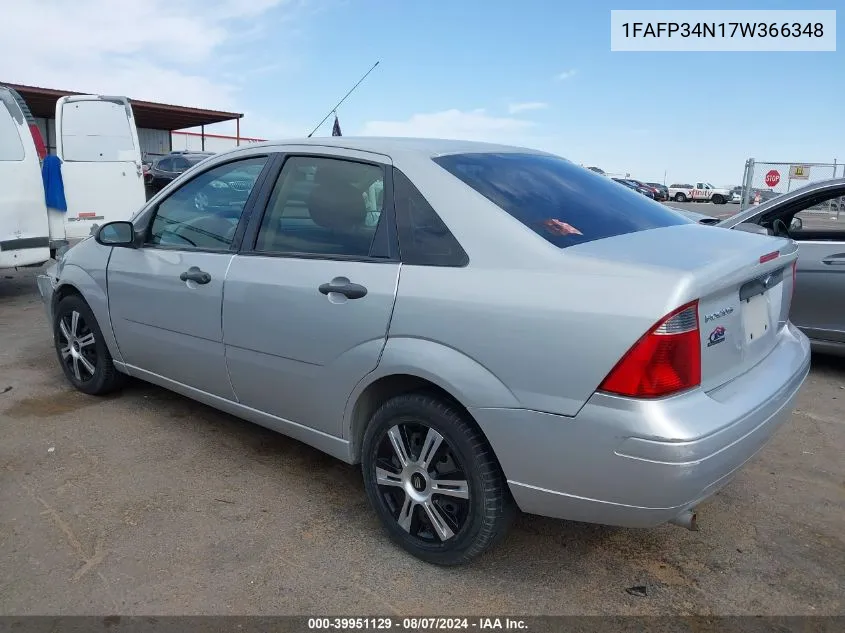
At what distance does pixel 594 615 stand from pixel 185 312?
2359 mm

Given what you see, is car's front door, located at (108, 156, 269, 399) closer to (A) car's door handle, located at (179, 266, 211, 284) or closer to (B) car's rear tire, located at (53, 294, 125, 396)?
(A) car's door handle, located at (179, 266, 211, 284)

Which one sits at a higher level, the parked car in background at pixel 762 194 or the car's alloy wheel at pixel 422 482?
the parked car in background at pixel 762 194

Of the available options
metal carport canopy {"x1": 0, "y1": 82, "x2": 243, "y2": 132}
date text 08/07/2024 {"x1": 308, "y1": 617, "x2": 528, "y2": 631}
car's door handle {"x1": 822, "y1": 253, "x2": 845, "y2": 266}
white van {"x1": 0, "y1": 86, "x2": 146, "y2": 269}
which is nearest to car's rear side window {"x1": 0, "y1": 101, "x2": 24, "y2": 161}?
white van {"x1": 0, "y1": 86, "x2": 146, "y2": 269}

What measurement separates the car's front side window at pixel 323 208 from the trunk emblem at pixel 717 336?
4.32ft

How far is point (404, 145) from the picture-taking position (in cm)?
293

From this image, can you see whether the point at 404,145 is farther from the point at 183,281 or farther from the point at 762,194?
the point at 762,194

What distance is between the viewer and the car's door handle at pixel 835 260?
496 cm

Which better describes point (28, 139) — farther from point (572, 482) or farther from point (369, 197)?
point (572, 482)

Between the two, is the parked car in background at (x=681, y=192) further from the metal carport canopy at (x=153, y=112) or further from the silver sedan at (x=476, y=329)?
the silver sedan at (x=476, y=329)

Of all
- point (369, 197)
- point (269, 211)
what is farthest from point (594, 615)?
point (269, 211)

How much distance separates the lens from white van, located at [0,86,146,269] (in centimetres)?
712

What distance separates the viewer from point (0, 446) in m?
3.72

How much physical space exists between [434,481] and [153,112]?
26.9 metres

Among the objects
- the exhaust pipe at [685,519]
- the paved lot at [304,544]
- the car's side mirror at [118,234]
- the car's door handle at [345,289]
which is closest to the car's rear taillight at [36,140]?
the car's side mirror at [118,234]
